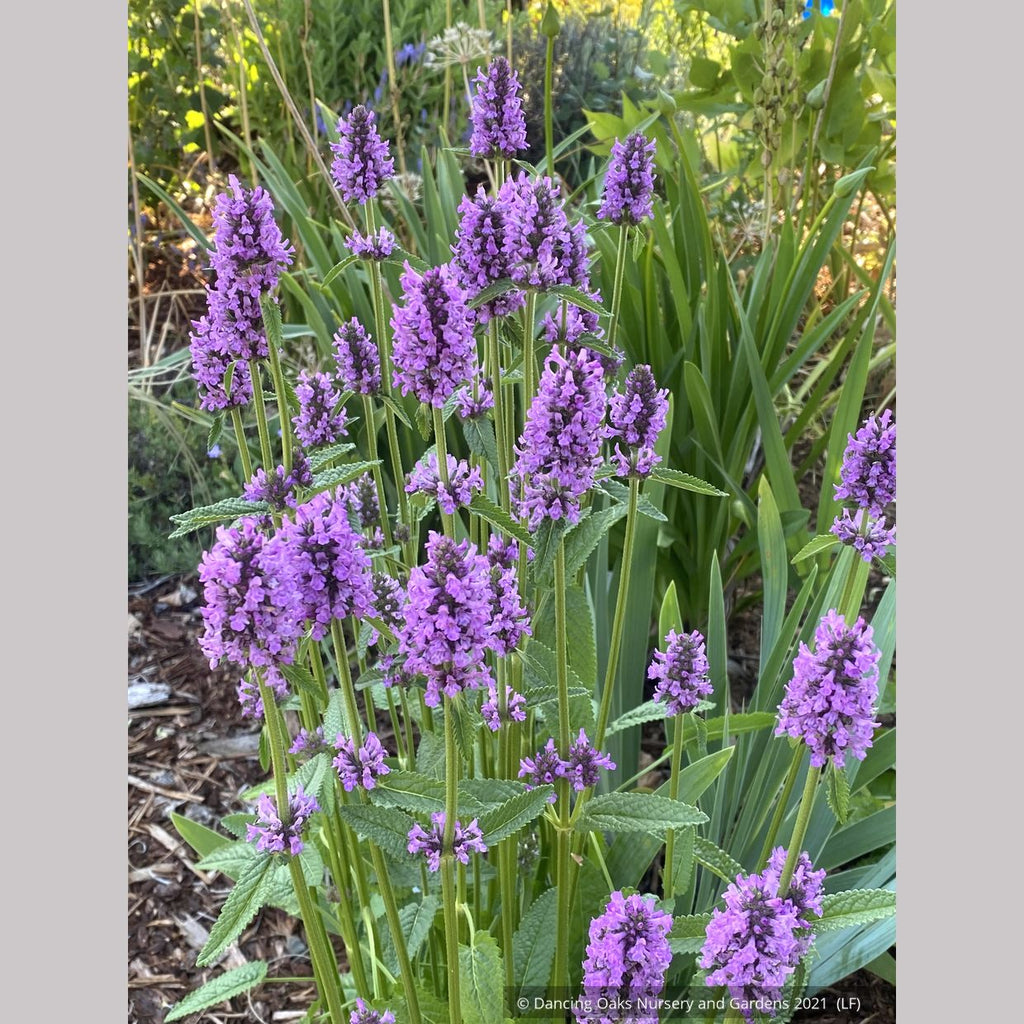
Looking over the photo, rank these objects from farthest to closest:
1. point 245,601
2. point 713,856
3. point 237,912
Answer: point 713,856 < point 237,912 < point 245,601

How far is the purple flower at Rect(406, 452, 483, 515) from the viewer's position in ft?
3.55

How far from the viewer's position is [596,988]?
1141 millimetres

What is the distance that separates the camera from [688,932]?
46.3 inches

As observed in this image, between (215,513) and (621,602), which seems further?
(621,602)

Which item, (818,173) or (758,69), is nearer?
(758,69)

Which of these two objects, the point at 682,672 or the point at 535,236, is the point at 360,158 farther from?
the point at 682,672

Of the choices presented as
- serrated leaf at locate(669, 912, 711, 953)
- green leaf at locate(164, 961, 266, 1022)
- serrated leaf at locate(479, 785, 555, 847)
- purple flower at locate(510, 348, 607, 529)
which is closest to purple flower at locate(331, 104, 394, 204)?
purple flower at locate(510, 348, 607, 529)

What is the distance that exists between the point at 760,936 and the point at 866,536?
0.47 meters

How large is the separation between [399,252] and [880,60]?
1.78 m

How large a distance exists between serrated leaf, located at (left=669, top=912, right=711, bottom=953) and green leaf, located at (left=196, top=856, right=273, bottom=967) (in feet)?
1.58

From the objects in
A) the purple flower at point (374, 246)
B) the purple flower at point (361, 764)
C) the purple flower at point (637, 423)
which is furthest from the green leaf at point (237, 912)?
the purple flower at point (374, 246)

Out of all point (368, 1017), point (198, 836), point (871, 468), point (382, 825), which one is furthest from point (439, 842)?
point (198, 836)

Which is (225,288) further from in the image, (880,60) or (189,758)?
(880,60)

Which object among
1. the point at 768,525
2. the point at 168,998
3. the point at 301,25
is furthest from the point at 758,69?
the point at 168,998
